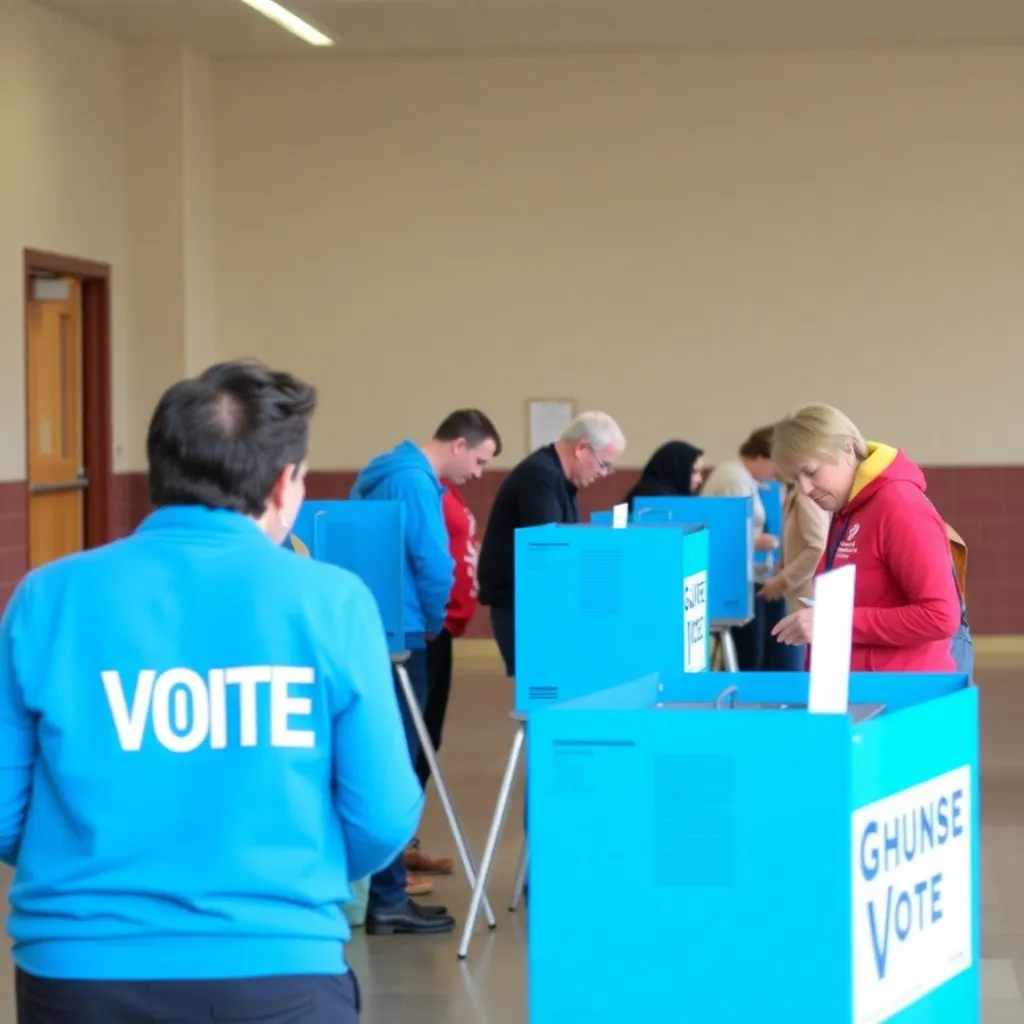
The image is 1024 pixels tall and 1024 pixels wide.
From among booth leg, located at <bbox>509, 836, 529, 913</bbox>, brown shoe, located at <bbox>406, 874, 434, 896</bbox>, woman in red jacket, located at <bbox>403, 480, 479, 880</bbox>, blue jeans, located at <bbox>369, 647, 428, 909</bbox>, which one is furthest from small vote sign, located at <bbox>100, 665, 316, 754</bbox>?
woman in red jacket, located at <bbox>403, 480, 479, 880</bbox>

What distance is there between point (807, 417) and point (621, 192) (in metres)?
7.85

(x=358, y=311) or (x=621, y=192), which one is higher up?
(x=621, y=192)

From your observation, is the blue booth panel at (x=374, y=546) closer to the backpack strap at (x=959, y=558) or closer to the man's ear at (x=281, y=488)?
the backpack strap at (x=959, y=558)

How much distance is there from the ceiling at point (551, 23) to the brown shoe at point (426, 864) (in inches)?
214

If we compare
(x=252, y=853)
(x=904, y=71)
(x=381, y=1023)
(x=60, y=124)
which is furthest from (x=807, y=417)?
(x=904, y=71)

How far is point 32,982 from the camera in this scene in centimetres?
182

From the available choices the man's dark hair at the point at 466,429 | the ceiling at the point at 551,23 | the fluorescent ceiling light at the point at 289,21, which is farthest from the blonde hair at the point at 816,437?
the ceiling at the point at 551,23

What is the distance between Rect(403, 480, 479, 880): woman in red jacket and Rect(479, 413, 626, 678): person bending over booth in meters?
0.11

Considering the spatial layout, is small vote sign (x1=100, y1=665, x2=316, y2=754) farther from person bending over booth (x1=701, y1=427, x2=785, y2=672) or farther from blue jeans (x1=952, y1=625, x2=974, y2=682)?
person bending over booth (x1=701, y1=427, x2=785, y2=672)

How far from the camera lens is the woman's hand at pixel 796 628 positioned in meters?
3.52

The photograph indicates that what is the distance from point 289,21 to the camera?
9.83m

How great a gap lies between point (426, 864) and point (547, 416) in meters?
6.08

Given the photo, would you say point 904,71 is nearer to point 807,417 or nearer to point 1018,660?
point 1018,660

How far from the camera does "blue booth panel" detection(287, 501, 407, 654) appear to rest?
16.2ft
